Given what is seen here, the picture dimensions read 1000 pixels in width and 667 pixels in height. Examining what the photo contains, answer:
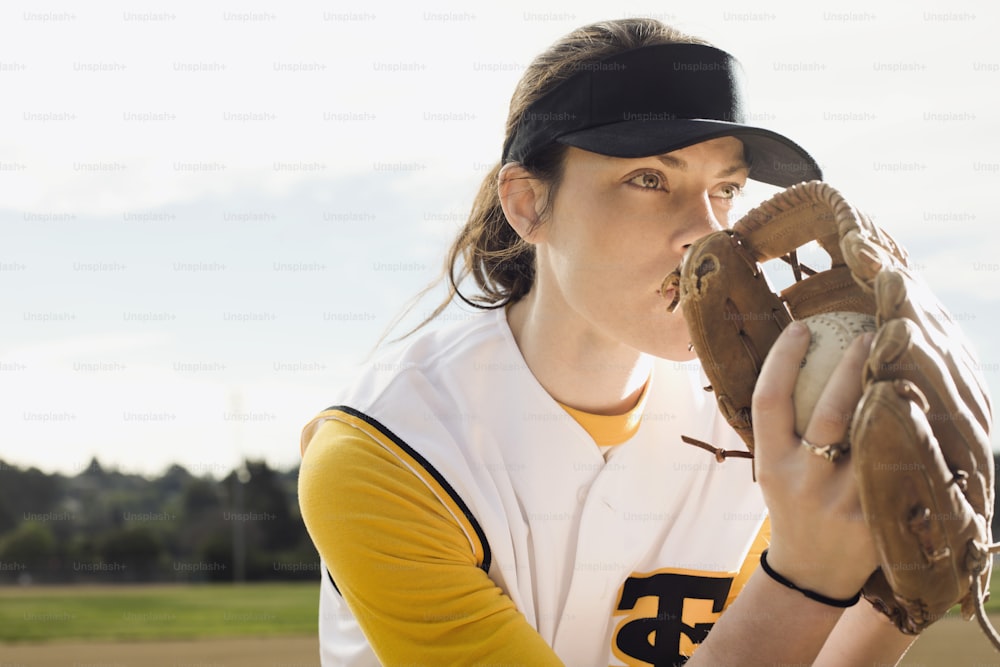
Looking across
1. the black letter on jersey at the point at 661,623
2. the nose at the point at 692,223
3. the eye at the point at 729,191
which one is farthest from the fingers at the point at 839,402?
the black letter on jersey at the point at 661,623

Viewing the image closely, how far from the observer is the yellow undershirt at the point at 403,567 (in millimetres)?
1846

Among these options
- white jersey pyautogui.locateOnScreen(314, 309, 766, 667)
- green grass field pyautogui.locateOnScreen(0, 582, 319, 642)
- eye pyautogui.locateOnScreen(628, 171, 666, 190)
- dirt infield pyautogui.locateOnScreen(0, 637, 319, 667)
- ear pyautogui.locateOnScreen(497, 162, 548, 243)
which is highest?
eye pyautogui.locateOnScreen(628, 171, 666, 190)

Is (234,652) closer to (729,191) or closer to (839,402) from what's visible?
(729,191)

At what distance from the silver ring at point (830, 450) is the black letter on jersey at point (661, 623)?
94 centimetres

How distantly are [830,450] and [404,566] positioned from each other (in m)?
0.87

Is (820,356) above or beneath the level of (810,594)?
above

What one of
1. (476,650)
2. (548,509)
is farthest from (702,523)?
(476,650)

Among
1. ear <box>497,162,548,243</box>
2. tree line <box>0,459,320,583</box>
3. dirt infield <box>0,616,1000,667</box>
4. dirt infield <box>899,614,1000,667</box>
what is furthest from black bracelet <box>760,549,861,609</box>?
tree line <box>0,459,320,583</box>

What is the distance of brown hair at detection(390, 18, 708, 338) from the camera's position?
207 centimetres

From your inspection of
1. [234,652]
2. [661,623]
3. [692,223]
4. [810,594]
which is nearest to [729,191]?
[692,223]

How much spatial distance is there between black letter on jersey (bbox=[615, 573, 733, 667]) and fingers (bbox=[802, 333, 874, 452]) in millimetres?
960

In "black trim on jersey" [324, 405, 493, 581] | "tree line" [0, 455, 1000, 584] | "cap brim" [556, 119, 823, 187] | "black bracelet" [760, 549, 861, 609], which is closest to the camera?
"black bracelet" [760, 549, 861, 609]

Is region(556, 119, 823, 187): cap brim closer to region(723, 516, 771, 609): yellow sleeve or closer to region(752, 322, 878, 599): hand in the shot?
region(752, 322, 878, 599): hand

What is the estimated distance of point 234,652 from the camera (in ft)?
39.7
